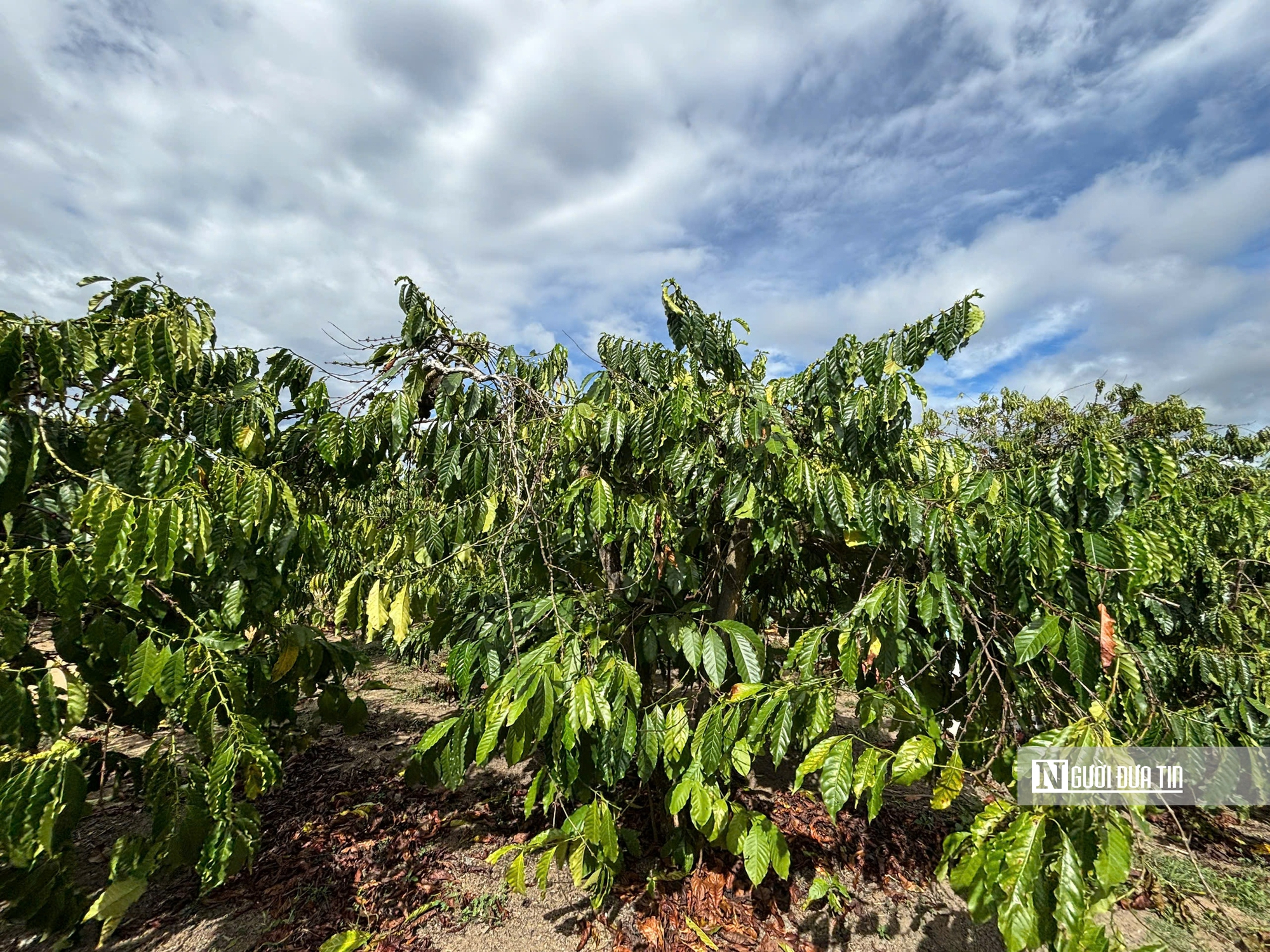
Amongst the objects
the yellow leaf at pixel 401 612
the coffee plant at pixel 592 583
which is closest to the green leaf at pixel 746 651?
the coffee plant at pixel 592 583

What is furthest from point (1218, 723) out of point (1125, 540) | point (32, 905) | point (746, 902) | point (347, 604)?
point (32, 905)

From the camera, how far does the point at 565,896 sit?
2994 millimetres

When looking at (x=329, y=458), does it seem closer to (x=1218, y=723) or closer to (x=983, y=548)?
(x=983, y=548)

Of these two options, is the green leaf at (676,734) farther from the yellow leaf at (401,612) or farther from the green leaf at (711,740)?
the yellow leaf at (401,612)

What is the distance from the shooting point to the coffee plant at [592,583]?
1.50 metres

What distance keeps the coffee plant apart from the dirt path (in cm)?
45

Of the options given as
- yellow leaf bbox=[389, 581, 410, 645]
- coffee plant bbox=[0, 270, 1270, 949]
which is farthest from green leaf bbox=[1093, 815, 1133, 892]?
yellow leaf bbox=[389, 581, 410, 645]

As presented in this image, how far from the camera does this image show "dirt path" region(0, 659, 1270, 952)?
8.87ft

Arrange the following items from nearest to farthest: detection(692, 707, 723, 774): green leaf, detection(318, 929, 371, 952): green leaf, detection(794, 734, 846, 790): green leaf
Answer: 1. detection(794, 734, 846, 790): green leaf
2. detection(692, 707, 723, 774): green leaf
3. detection(318, 929, 371, 952): green leaf

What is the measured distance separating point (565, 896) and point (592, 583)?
1.65 meters

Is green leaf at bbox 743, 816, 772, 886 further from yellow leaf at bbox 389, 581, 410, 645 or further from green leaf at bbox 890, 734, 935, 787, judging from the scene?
yellow leaf at bbox 389, 581, 410, 645

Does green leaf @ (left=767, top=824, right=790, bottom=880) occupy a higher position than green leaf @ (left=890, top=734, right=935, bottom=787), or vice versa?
green leaf @ (left=890, top=734, right=935, bottom=787)

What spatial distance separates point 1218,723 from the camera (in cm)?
280

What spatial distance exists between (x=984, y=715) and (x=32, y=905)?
132 inches
